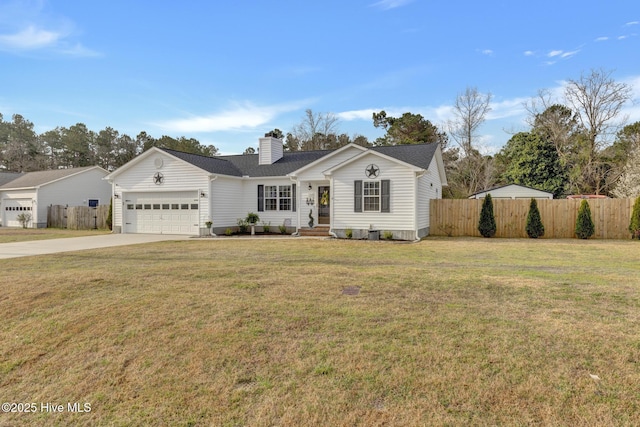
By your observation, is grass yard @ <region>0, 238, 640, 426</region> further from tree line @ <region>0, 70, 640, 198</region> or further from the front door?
tree line @ <region>0, 70, 640, 198</region>

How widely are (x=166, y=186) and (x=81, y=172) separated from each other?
1396cm

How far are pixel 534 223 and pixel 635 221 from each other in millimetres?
3606

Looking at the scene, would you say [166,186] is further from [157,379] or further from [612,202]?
[612,202]

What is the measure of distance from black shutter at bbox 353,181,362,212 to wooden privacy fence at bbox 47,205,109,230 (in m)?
16.0

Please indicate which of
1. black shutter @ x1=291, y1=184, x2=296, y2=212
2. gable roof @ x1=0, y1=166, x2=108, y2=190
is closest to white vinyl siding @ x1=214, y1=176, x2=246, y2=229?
black shutter @ x1=291, y1=184, x2=296, y2=212

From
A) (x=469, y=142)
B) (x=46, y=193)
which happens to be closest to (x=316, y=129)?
(x=469, y=142)

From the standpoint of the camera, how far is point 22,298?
19.5 ft

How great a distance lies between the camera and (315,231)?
17672 millimetres

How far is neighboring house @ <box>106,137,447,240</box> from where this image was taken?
50.7 ft

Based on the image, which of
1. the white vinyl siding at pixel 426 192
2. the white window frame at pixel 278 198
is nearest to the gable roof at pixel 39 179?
the white window frame at pixel 278 198

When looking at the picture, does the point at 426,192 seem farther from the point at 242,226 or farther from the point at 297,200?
the point at 242,226

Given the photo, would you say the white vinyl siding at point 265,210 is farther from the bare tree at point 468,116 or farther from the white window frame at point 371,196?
the bare tree at point 468,116

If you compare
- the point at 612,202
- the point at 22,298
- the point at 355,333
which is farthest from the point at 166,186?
the point at 612,202

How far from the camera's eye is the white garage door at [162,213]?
61.8 ft
